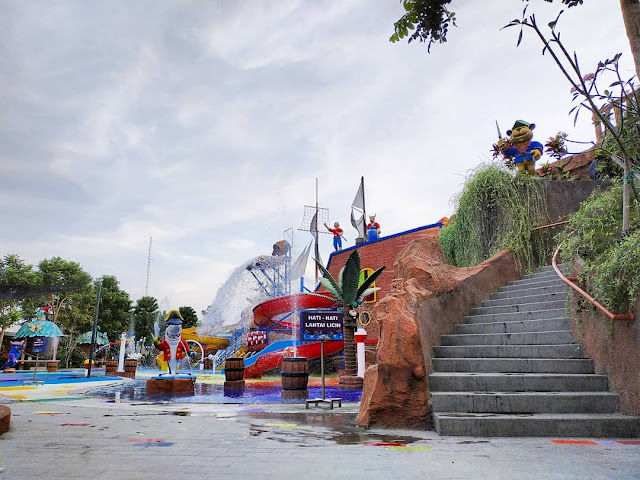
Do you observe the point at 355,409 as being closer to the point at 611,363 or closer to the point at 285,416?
the point at 285,416

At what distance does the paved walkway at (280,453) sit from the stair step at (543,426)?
7.7 inches

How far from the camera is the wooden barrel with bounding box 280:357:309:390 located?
10.5 meters

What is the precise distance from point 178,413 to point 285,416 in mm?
1772

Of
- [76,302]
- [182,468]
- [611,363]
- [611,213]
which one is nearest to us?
[182,468]

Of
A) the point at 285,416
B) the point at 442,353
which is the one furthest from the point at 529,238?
the point at 285,416

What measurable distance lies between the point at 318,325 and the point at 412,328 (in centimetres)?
472

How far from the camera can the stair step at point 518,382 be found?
5129mm

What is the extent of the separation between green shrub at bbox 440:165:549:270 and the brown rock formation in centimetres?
287

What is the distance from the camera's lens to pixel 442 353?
615 cm

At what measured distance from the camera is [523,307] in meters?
7.36

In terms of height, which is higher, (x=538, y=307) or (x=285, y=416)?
(x=538, y=307)

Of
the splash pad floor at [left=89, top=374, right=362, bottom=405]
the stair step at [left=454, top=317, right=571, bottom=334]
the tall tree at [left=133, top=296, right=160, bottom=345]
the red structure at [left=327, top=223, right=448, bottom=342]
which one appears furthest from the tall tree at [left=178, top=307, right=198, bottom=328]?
the stair step at [left=454, top=317, right=571, bottom=334]

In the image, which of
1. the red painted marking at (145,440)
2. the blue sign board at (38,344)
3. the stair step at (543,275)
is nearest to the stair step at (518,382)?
the red painted marking at (145,440)

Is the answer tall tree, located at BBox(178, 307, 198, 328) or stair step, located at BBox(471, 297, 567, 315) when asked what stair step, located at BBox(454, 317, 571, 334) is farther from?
tall tree, located at BBox(178, 307, 198, 328)
